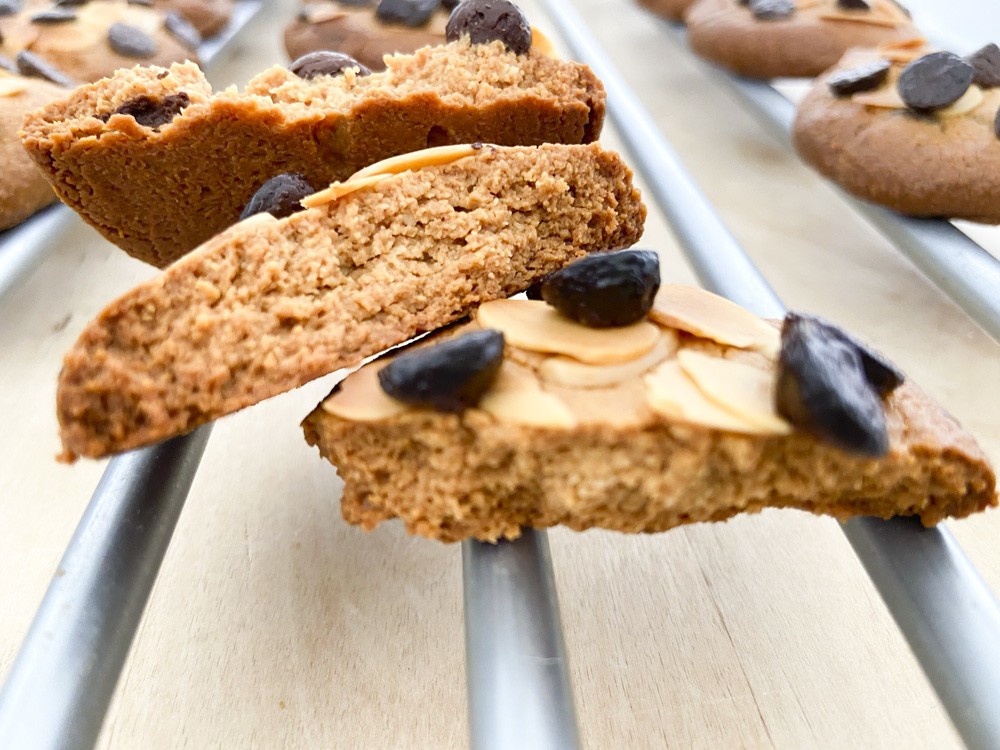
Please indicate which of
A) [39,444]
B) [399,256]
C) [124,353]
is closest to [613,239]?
[399,256]

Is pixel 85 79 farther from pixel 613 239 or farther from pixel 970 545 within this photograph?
pixel 970 545

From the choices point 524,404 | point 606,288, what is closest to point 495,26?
point 606,288

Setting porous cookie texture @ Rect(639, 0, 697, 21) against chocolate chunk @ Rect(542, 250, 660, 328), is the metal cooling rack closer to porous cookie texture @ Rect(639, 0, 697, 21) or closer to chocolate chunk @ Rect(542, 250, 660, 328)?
chocolate chunk @ Rect(542, 250, 660, 328)

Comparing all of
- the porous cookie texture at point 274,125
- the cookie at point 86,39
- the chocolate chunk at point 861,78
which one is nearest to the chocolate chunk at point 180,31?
the cookie at point 86,39

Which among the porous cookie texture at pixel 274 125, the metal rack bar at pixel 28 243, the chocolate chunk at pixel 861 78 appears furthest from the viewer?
the chocolate chunk at pixel 861 78

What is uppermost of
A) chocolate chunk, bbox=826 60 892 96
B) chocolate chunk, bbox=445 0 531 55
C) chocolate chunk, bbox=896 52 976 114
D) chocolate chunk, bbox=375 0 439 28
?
chocolate chunk, bbox=445 0 531 55

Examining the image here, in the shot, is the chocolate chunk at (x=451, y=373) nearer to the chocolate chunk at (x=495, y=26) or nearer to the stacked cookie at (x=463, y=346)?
the stacked cookie at (x=463, y=346)

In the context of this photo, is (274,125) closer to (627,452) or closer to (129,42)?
(627,452)

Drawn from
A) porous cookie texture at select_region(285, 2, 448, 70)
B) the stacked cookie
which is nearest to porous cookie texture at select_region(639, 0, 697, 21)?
porous cookie texture at select_region(285, 2, 448, 70)
